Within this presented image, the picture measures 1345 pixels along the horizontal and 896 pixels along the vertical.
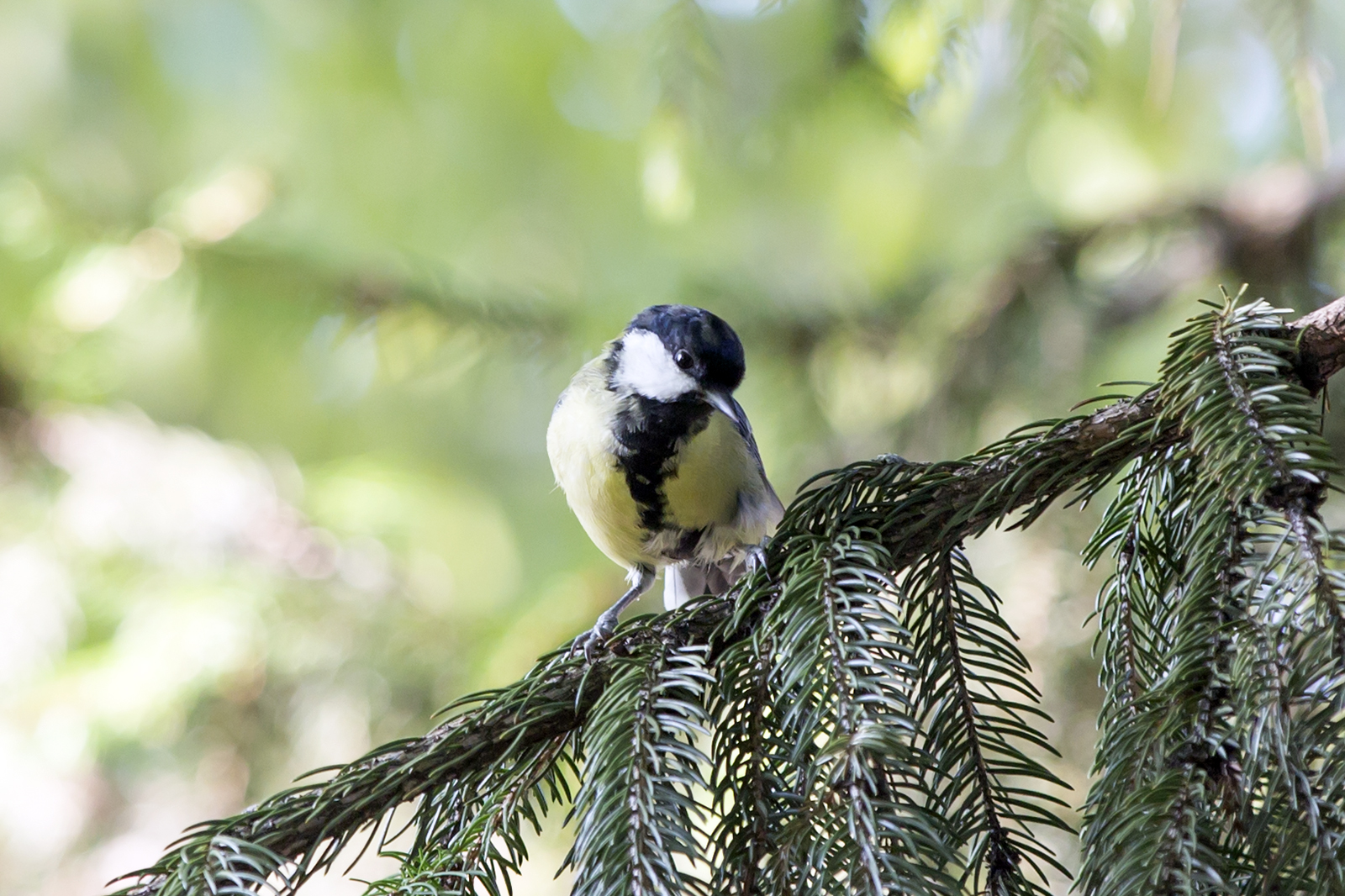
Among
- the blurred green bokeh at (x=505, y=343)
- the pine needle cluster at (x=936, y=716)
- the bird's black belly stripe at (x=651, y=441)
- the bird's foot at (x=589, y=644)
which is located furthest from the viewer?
the blurred green bokeh at (x=505, y=343)

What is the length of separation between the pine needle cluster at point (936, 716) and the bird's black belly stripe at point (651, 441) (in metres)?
0.49

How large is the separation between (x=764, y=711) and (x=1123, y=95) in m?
2.20

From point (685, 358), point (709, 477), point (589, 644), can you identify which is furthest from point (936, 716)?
point (685, 358)

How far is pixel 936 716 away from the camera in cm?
73

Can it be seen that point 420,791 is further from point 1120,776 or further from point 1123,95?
point 1123,95

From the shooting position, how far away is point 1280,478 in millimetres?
544

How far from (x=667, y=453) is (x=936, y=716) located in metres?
0.64

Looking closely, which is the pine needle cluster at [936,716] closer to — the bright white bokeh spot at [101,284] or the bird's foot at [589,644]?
the bird's foot at [589,644]

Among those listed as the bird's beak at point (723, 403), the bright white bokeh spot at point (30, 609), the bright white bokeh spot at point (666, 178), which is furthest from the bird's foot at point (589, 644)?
the bright white bokeh spot at point (30, 609)

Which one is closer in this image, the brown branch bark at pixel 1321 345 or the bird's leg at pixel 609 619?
the brown branch bark at pixel 1321 345

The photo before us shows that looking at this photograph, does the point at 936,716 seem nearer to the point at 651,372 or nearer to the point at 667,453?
the point at 667,453

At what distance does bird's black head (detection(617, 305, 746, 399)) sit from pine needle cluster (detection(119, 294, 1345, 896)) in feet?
1.82

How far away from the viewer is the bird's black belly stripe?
130cm

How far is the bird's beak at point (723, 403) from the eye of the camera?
1333 millimetres
